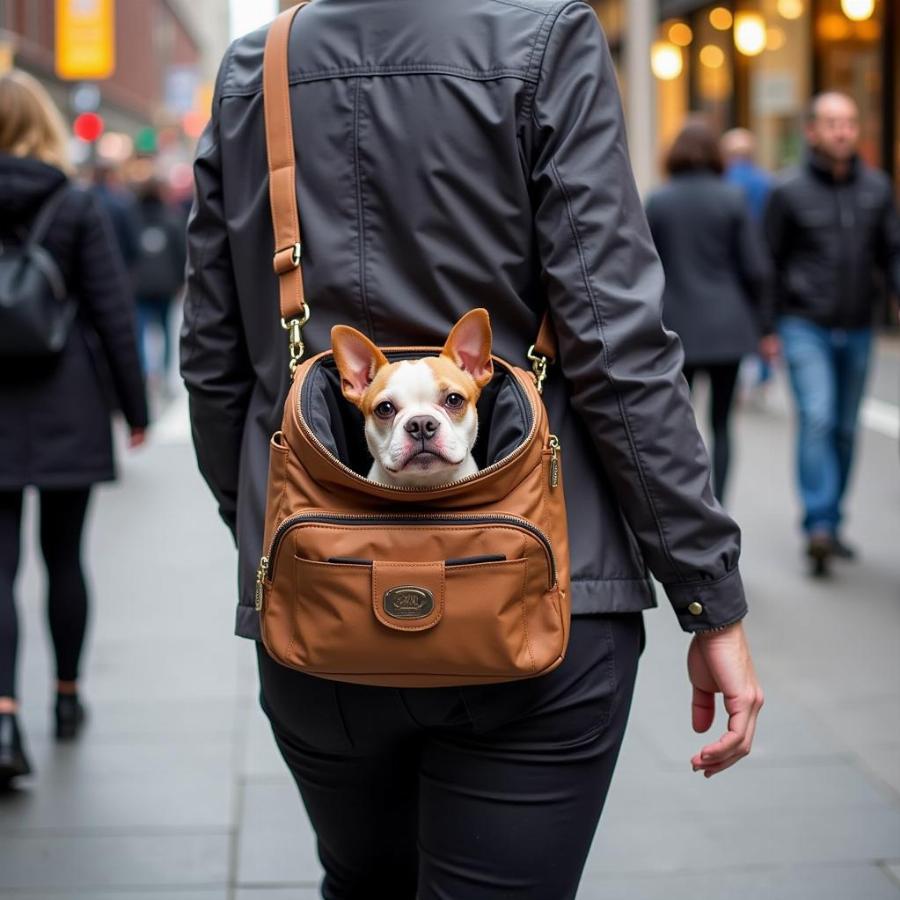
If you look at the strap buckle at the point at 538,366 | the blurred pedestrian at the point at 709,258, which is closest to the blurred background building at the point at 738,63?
the blurred pedestrian at the point at 709,258

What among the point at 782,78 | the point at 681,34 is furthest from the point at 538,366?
the point at 681,34

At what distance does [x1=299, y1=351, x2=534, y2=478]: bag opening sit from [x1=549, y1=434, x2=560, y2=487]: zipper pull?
4 centimetres

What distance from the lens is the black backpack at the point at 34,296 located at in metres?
4.52

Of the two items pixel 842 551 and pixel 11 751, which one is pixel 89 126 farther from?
pixel 11 751

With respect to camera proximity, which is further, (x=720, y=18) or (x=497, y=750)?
(x=720, y=18)

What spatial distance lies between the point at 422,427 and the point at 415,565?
18 centimetres

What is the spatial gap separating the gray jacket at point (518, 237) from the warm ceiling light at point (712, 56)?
66.7 feet

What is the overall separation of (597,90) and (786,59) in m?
18.3

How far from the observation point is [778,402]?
12859 millimetres

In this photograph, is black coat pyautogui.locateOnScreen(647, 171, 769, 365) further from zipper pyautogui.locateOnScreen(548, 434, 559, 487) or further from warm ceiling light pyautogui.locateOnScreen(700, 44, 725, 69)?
warm ceiling light pyautogui.locateOnScreen(700, 44, 725, 69)

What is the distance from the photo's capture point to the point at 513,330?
2156 millimetres

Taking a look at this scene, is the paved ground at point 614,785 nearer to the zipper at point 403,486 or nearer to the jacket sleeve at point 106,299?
the jacket sleeve at point 106,299

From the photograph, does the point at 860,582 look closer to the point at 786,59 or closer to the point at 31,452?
the point at 31,452

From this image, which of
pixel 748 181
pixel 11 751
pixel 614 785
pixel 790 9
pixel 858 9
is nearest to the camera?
pixel 11 751
